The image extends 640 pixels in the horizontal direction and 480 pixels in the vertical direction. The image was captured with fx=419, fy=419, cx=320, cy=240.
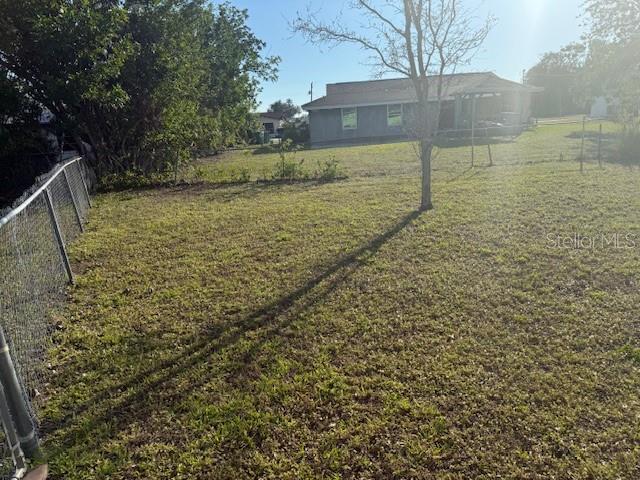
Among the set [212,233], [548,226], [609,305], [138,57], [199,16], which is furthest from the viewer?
[199,16]

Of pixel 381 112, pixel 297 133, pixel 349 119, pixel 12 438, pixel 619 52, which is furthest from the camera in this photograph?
pixel 297 133

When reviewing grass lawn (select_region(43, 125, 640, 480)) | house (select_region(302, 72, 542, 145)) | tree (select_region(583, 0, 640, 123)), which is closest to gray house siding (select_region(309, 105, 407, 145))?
house (select_region(302, 72, 542, 145))

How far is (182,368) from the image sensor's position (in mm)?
3137

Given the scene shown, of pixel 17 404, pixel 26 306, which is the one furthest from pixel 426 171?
pixel 17 404

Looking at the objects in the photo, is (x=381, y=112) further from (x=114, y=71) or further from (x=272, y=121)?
(x=272, y=121)

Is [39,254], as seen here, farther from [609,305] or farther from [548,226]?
[548,226]

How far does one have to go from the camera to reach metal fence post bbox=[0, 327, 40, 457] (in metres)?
2.22

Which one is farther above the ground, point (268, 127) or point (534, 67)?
point (534, 67)

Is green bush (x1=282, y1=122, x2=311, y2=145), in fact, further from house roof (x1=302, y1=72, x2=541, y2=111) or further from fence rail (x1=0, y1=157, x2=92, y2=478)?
fence rail (x1=0, y1=157, x2=92, y2=478)

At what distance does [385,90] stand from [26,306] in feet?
82.8

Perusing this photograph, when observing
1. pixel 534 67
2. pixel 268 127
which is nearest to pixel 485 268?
pixel 268 127

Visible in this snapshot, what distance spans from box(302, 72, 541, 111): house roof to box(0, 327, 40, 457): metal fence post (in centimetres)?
2290

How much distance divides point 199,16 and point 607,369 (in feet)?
51.1

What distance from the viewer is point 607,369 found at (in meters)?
2.90
